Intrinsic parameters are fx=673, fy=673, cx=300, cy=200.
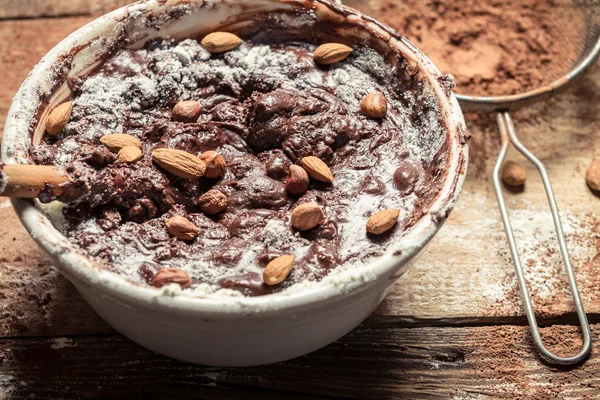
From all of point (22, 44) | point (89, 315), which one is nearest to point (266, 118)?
point (89, 315)

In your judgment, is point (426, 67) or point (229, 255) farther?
point (426, 67)

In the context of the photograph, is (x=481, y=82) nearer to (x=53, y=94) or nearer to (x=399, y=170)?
(x=399, y=170)

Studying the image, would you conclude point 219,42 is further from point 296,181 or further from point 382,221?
point 382,221

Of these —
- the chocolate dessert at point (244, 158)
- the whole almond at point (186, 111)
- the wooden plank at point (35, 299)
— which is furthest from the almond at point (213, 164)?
the wooden plank at point (35, 299)

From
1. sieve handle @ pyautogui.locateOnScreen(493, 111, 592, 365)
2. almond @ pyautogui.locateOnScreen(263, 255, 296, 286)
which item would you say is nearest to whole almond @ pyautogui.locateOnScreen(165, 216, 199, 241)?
almond @ pyautogui.locateOnScreen(263, 255, 296, 286)

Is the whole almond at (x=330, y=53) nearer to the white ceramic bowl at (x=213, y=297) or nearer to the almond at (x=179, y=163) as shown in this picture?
the white ceramic bowl at (x=213, y=297)

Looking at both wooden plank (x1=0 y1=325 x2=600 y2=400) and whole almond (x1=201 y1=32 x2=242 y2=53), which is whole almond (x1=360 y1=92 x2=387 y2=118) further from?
wooden plank (x1=0 y1=325 x2=600 y2=400)
